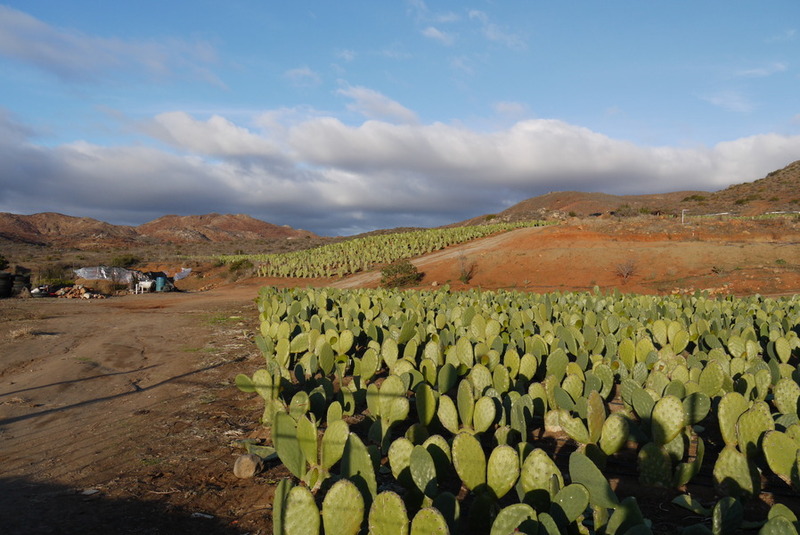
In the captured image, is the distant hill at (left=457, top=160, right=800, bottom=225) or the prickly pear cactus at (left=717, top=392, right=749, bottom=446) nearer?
the prickly pear cactus at (left=717, top=392, right=749, bottom=446)

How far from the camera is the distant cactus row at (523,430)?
193 centimetres

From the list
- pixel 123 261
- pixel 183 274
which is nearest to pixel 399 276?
pixel 183 274

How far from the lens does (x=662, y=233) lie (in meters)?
24.3

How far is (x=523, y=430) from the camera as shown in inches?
107

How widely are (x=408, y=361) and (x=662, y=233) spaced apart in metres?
24.0

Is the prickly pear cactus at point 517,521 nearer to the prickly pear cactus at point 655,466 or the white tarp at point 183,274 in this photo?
the prickly pear cactus at point 655,466

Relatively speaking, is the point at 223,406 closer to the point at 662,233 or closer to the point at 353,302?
the point at 353,302

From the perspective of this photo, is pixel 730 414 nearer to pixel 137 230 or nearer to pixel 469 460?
pixel 469 460

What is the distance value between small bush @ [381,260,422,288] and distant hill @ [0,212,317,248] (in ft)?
172

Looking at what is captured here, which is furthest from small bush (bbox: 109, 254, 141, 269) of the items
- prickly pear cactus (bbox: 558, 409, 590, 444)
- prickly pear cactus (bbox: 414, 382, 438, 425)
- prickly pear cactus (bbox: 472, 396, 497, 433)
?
prickly pear cactus (bbox: 558, 409, 590, 444)

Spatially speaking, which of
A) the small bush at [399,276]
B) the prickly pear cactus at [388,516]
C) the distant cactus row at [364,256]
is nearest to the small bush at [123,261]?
the distant cactus row at [364,256]

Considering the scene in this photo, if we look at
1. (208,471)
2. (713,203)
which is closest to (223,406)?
(208,471)

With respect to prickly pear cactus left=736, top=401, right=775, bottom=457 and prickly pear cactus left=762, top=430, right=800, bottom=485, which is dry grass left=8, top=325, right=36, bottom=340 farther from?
prickly pear cactus left=762, top=430, right=800, bottom=485

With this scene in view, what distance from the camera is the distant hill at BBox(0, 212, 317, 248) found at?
69.6 metres
